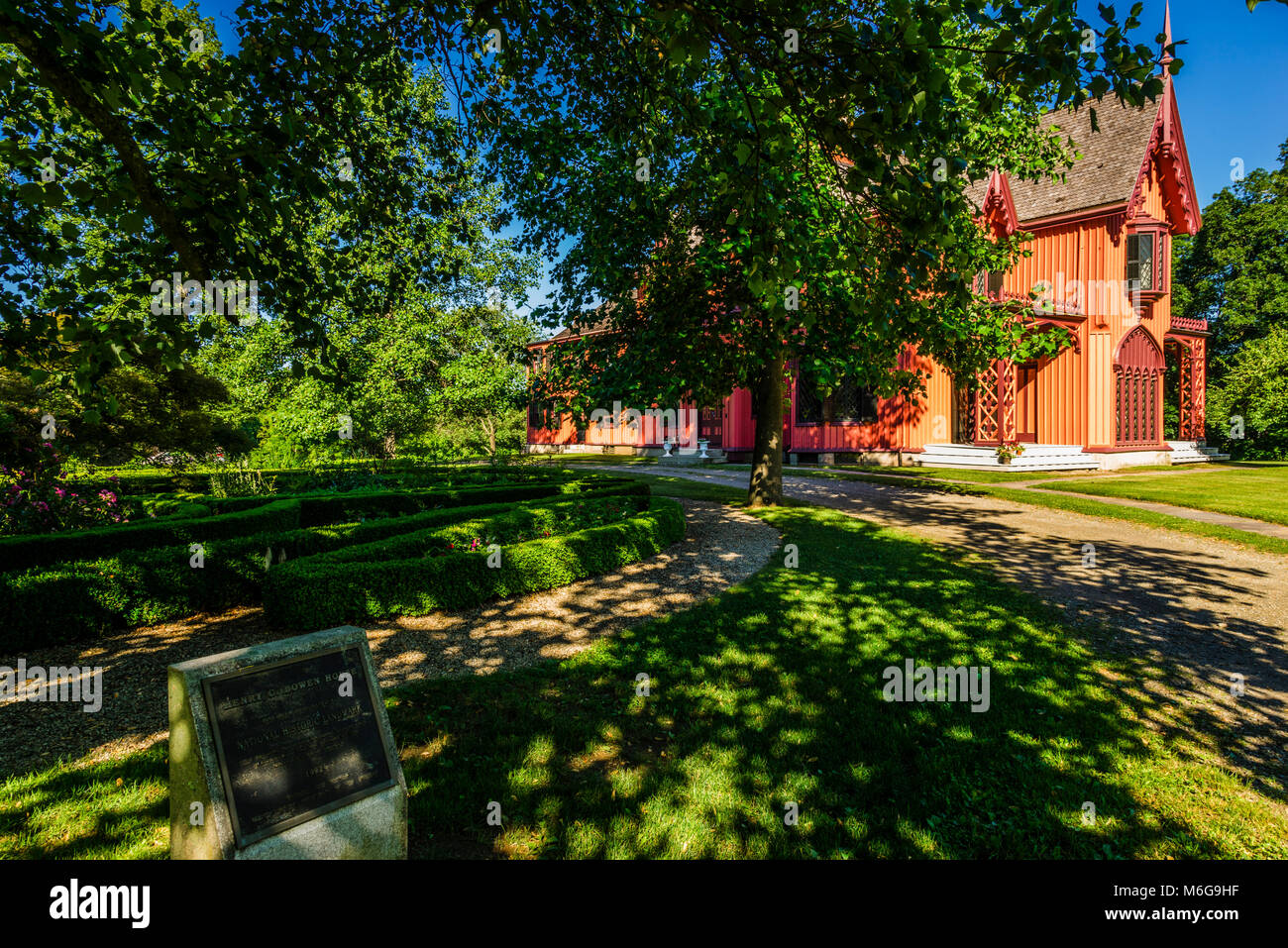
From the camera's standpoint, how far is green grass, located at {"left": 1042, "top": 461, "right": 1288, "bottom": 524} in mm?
12336

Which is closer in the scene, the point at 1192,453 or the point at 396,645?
the point at 396,645

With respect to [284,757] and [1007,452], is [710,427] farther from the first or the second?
[284,757]

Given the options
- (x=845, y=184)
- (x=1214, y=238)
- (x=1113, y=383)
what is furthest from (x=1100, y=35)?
(x=1214, y=238)

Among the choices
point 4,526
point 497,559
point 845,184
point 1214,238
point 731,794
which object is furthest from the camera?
point 1214,238

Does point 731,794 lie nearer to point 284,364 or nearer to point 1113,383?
point 284,364

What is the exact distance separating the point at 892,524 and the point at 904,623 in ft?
19.3

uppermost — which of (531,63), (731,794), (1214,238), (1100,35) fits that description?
(1214,238)

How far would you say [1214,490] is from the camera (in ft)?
50.0

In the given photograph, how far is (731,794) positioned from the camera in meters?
3.42

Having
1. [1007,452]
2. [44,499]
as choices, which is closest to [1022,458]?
[1007,452]

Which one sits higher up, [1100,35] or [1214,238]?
[1214,238]

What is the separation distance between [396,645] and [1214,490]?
65.1 feet

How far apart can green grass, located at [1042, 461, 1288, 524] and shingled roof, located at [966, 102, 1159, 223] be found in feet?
38.0
